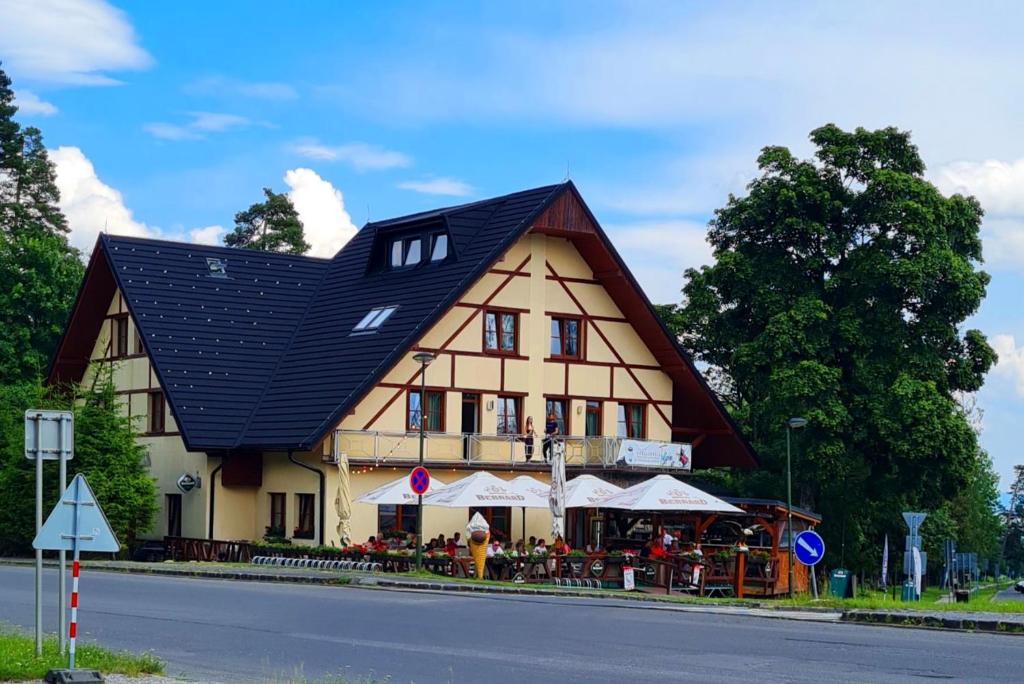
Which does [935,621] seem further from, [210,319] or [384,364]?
[210,319]

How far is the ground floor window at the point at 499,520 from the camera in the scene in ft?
155

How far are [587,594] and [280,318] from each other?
877 inches

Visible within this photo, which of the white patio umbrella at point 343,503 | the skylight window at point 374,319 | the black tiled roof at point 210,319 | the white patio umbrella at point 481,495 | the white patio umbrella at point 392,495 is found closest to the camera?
the white patio umbrella at point 481,495

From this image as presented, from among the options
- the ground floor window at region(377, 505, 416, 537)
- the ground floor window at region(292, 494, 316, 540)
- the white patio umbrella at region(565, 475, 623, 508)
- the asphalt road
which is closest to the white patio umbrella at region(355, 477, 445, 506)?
the ground floor window at region(377, 505, 416, 537)

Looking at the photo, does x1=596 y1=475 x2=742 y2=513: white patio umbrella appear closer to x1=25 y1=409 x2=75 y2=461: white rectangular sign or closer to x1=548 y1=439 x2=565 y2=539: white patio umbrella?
x1=548 y1=439 x2=565 y2=539: white patio umbrella

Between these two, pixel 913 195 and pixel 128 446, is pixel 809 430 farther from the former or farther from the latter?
pixel 128 446

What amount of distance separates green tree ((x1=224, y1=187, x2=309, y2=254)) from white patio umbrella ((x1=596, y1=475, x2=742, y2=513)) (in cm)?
5112

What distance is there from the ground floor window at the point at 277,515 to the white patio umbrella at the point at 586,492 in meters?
8.74

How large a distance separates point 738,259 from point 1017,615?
31.6 metres

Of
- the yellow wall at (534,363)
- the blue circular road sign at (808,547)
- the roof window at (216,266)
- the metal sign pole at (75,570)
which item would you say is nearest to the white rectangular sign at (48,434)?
the metal sign pole at (75,570)

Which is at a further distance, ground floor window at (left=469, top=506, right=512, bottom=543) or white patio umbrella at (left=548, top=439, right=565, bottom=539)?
ground floor window at (left=469, top=506, right=512, bottom=543)

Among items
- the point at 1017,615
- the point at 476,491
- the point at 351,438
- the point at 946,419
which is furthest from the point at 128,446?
the point at 1017,615

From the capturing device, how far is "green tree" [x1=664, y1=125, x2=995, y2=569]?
1982 inches

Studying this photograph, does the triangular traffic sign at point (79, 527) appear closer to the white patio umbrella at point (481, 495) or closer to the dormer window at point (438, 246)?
the white patio umbrella at point (481, 495)
